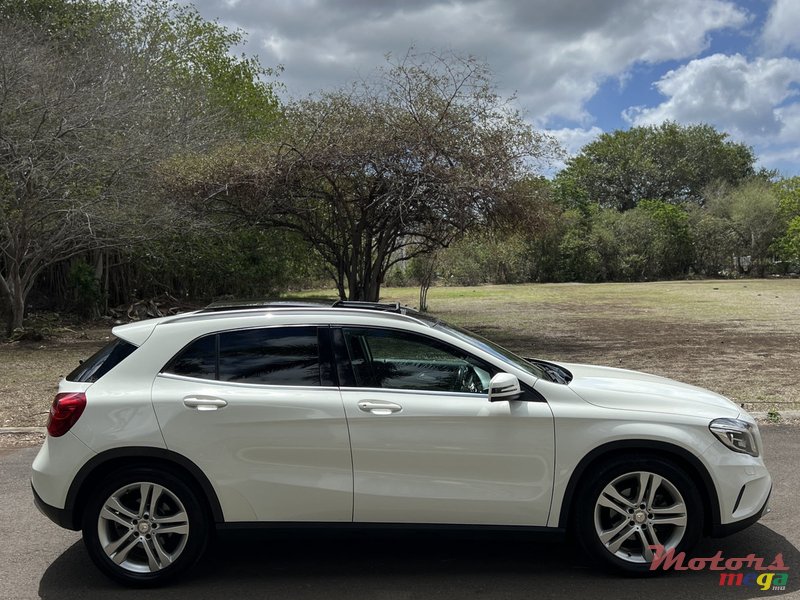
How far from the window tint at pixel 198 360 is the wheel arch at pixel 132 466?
47 centimetres

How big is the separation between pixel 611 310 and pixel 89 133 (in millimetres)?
18921

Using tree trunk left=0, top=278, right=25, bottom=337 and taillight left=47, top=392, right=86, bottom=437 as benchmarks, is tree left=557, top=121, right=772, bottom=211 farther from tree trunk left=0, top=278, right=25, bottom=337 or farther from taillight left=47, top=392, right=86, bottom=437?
taillight left=47, top=392, right=86, bottom=437

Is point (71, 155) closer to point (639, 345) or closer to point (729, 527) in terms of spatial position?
point (639, 345)

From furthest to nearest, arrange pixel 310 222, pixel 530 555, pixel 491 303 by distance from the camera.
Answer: pixel 491 303
pixel 310 222
pixel 530 555

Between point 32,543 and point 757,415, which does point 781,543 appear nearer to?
point 757,415

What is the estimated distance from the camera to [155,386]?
12.7 ft

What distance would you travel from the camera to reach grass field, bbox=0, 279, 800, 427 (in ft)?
31.0

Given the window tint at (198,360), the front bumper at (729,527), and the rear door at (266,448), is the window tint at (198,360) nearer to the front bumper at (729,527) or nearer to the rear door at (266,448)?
the rear door at (266,448)

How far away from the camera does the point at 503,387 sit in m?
3.74

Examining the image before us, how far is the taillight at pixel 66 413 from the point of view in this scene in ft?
12.5

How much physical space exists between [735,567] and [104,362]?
3962 millimetres

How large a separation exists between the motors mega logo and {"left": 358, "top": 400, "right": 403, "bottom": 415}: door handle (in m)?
1.68

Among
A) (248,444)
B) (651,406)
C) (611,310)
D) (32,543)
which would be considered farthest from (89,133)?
(611,310)

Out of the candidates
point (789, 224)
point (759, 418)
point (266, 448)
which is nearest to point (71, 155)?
point (266, 448)
